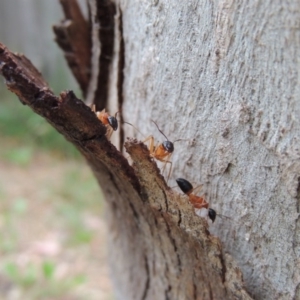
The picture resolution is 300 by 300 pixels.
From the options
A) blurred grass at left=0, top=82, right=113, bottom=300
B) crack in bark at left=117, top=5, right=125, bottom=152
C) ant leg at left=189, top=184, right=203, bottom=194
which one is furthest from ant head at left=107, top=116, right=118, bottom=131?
blurred grass at left=0, top=82, right=113, bottom=300

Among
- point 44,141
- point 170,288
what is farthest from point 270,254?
point 44,141

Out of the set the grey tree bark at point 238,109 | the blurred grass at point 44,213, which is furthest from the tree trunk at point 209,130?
the blurred grass at point 44,213

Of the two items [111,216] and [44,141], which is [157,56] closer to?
[111,216]

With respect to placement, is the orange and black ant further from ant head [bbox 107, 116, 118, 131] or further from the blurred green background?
the blurred green background

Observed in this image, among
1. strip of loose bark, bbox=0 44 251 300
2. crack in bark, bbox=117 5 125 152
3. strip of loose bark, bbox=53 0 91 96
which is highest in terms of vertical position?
strip of loose bark, bbox=53 0 91 96

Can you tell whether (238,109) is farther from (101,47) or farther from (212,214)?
(101,47)

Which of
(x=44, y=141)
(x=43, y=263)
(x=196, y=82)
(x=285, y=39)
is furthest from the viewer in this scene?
(x=44, y=141)
